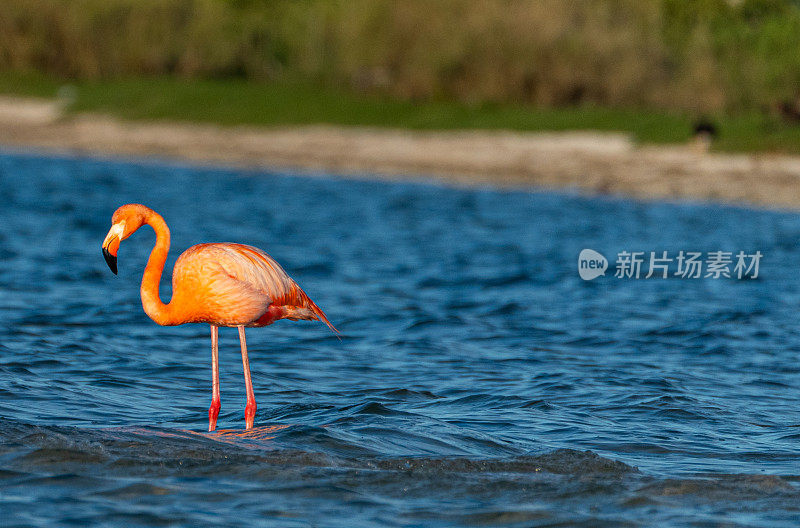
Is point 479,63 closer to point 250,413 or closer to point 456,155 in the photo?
point 456,155

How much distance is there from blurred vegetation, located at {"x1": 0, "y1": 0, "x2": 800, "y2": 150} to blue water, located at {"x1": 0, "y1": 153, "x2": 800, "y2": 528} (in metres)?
19.2

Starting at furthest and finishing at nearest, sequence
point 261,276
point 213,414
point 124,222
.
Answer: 1. point 261,276
2. point 213,414
3. point 124,222

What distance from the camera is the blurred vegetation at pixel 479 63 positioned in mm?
36128

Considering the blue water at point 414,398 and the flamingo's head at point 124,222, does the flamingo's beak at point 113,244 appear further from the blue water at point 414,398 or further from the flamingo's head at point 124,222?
the blue water at point 414,398

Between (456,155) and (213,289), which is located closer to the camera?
(213,289)

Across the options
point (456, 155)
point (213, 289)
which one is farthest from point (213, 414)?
point (456, 155)

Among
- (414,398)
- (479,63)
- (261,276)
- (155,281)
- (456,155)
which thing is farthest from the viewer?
(479,63)

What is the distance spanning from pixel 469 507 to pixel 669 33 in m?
40.4

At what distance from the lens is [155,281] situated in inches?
266

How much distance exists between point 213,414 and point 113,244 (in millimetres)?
1216

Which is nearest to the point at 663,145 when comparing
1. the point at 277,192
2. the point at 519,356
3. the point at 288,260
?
the point at 277,192

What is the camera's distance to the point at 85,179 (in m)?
28.4

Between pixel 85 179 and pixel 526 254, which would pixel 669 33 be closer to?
pixel 85 179

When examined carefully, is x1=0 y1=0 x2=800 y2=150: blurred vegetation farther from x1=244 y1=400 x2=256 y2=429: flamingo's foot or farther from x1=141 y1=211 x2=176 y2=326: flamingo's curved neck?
x1=141 y1=211 x2=176 y2=326: flamingo's curved neck
